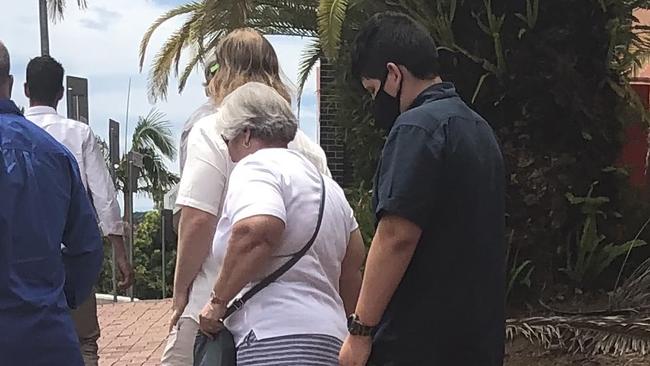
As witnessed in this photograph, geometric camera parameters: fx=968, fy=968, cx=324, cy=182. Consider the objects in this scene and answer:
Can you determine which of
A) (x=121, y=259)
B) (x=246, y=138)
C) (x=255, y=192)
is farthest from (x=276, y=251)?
(x=121, y=259)

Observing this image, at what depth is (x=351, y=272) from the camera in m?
3.47

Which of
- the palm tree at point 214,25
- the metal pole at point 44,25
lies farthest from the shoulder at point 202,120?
the metal pole at point 44,25

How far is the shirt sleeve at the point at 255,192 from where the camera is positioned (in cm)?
297

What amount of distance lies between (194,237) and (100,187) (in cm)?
185

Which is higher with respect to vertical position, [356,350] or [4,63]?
[4,63]

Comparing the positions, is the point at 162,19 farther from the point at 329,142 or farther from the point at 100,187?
the point at 100,187

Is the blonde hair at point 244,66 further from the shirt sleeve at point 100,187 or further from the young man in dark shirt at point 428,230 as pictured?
the shirt sleeve at point 100,187

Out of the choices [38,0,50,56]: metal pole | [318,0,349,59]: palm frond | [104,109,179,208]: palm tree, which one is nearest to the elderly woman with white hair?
[318,0,349,59]: palm frond

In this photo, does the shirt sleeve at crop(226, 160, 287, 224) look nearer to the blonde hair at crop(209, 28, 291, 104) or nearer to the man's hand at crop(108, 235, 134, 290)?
the blonde hair at crop(209, 28, 291, 104)

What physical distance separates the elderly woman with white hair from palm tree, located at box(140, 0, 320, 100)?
5761 millimetres

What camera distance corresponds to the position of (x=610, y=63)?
666 centimetres

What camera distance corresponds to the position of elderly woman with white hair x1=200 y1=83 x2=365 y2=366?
2.98m

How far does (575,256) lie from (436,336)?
393 cm

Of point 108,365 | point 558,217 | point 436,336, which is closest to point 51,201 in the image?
point 436,336
